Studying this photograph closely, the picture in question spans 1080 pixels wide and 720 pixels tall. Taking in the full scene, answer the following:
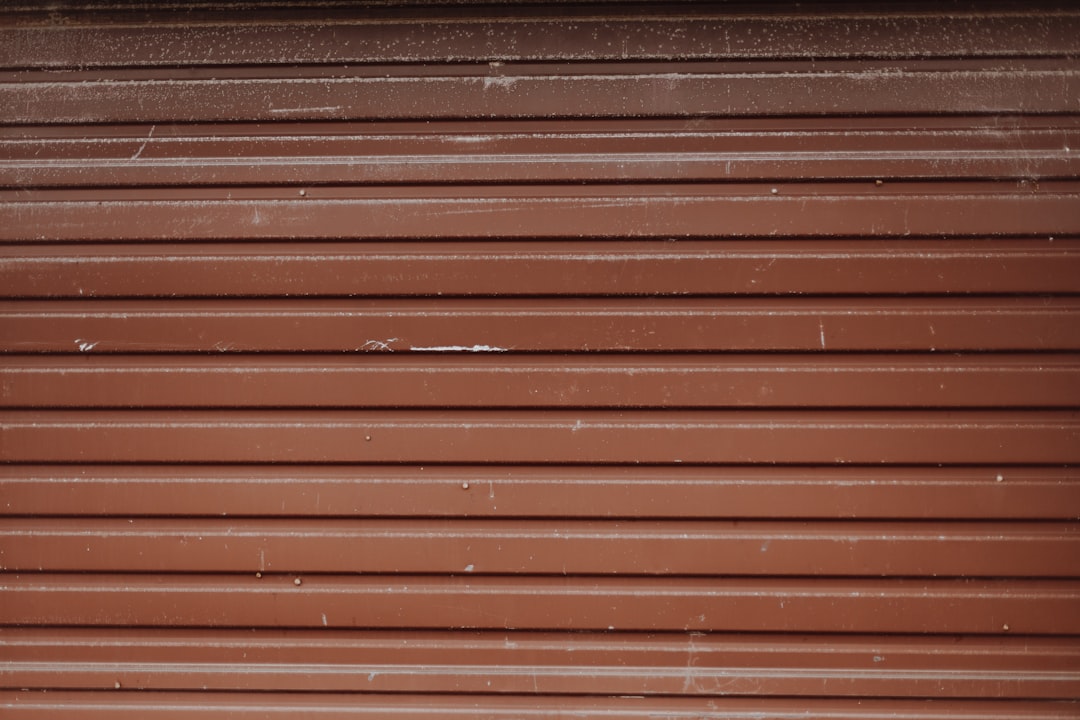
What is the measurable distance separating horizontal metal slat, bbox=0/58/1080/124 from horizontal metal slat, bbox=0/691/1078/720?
1.98 metres

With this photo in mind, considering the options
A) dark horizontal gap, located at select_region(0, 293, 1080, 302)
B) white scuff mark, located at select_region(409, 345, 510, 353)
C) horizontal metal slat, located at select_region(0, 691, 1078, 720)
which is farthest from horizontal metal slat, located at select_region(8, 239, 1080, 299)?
horizontal metal slat, located at select_region(0, 691, 1078, 720)

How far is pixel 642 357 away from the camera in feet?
7.13

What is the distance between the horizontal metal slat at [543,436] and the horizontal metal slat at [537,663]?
0.61m

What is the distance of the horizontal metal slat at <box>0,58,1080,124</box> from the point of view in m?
2.16

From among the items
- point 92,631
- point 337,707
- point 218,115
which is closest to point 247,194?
point 218,115

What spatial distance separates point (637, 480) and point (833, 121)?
4.53 feet

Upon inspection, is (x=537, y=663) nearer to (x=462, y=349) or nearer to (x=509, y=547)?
(x=509, y=547)

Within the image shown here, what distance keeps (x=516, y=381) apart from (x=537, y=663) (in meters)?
0.96

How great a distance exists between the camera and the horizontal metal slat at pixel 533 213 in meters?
2.14

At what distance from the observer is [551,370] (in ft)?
7.11

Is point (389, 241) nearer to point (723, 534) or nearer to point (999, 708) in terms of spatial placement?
point (723, 534)

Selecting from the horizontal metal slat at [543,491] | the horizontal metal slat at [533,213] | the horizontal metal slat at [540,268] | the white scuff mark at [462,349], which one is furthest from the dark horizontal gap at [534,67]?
the horizontal metal slat at [543,491]

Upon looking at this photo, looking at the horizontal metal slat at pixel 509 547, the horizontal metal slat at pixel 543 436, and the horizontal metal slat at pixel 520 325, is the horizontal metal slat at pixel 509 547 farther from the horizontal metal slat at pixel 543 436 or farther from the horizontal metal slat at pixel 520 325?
the horizontal metal slat at pixel 520 325

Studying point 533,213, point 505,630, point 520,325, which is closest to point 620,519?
point 505,630
